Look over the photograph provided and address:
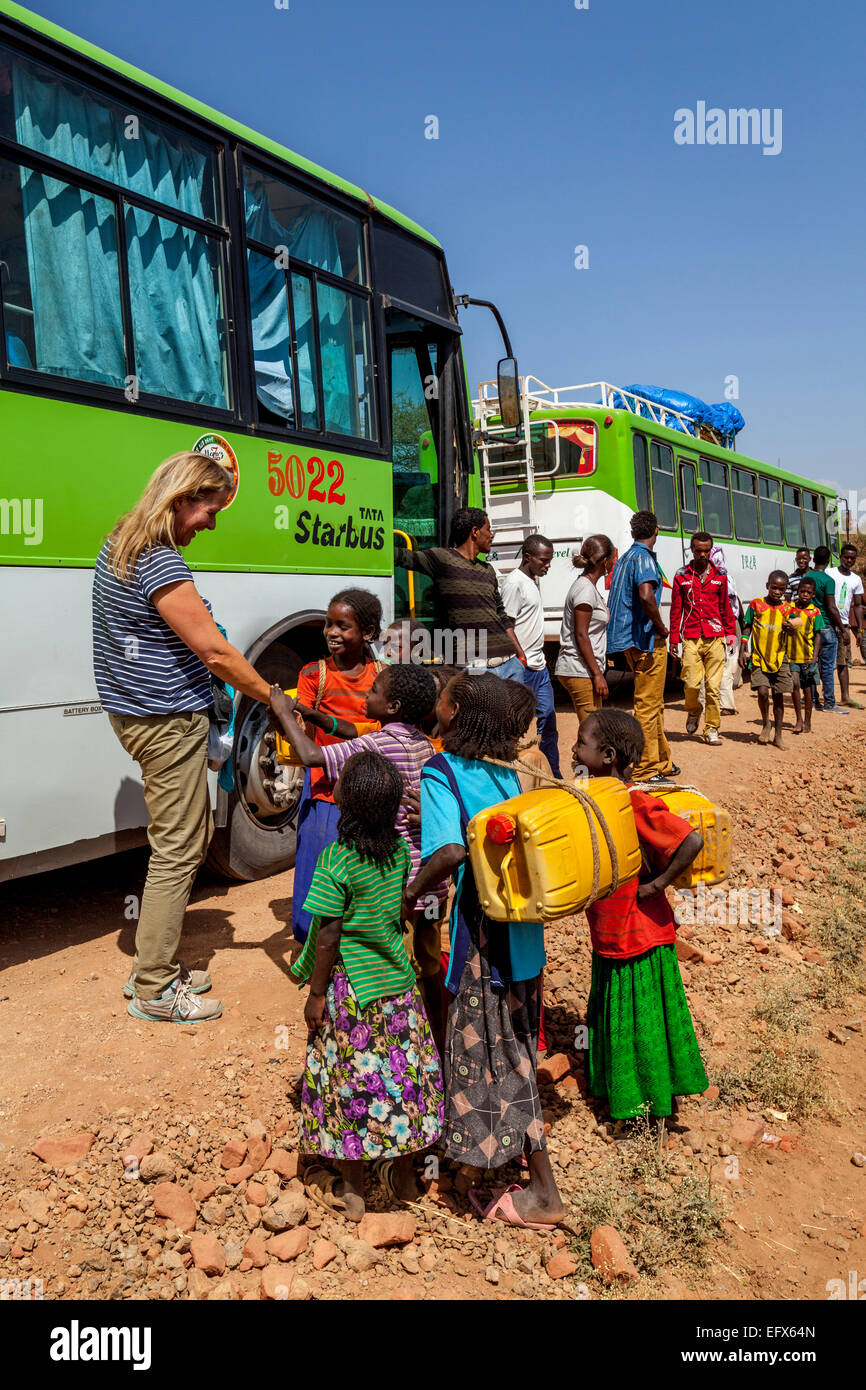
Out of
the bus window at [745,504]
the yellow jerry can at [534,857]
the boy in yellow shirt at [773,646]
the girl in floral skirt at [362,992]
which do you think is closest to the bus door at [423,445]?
the girl in floral skirt at [362,992]

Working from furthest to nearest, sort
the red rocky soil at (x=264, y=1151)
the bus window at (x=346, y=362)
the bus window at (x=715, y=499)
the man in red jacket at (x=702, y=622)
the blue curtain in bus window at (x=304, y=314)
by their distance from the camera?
the bus window at (x=715, y=499)
the man in red jacket at (x=702, y=622)
the bus window at (x=346, y=362)
the blue curtain in bus window at (x=304, y=314)
the red rocky soil at (x=264, y=1151)

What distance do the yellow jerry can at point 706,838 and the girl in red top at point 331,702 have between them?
1.08 meters

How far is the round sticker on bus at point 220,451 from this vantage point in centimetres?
459

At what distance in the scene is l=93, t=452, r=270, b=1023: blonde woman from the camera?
3508 millimetres

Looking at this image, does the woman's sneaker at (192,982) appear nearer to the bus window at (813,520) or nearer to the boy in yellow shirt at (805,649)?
the boy in yellow shirt at (805,649)

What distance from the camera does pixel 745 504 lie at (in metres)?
15.9

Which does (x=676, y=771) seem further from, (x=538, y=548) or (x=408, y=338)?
(x=408, y=338)

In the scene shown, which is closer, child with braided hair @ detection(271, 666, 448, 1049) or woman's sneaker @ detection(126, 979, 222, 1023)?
child with braided hair @ detection(271, 666, 448, 1049)

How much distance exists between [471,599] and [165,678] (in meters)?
2.50

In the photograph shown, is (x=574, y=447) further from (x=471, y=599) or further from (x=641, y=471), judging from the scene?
(x=471, y=599)

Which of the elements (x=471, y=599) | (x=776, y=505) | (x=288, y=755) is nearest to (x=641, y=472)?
(x=776, y=505)

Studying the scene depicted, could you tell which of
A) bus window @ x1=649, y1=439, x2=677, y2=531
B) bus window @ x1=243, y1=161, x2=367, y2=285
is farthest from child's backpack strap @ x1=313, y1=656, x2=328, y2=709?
bus window @ x1=649, y1=439, x2=677, y2=531

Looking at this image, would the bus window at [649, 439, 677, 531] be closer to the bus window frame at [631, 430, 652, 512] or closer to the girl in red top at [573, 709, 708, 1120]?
the bus window frame at [631, 430, 652, 512]

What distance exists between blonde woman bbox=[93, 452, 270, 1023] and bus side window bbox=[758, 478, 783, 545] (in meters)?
14.6
